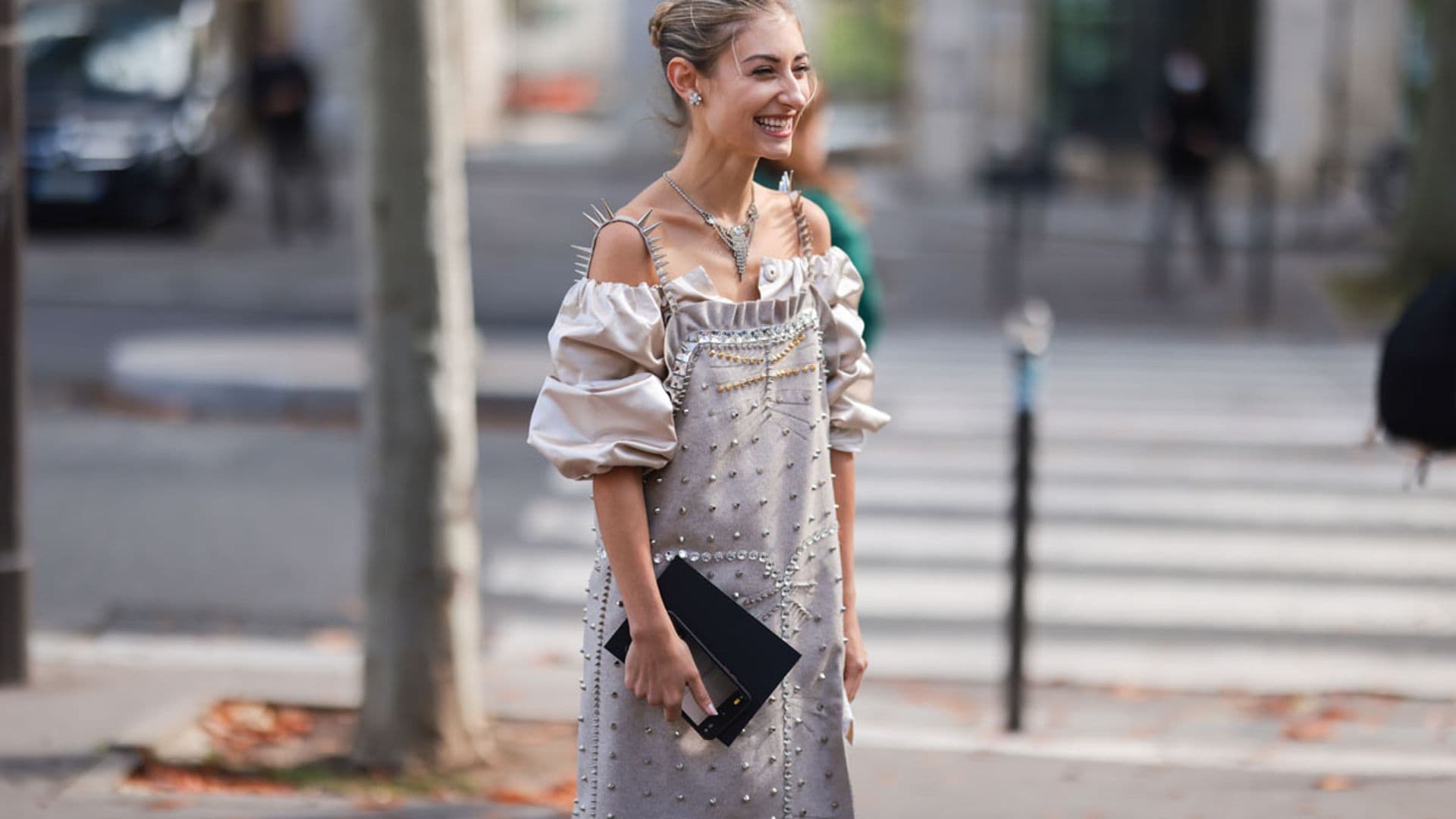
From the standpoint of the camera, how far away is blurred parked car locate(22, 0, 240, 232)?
1881 cm

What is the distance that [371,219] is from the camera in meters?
5.25

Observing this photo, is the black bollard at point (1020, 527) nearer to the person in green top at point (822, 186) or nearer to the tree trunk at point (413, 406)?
the person in green top at point (822, 186)

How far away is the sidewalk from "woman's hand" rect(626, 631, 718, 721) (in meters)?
1.80

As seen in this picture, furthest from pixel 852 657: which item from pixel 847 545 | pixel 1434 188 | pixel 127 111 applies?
pixel 127 111

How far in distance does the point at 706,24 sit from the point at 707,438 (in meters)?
0.65

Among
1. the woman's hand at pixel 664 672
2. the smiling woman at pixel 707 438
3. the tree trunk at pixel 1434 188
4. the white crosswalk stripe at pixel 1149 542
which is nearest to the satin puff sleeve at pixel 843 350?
the smiling woman at pixel 707 438

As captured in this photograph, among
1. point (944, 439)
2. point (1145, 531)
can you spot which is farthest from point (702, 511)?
point (944, 439)

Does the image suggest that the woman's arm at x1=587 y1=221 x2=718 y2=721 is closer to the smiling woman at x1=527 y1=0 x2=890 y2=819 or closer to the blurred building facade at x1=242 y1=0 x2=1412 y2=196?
the smiling woman at x1=527 y1=0 x2=890 y2=819

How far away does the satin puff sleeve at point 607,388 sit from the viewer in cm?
302

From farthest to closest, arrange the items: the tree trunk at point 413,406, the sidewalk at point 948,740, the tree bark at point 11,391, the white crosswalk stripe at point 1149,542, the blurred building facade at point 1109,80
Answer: the blurred building facade at point 1109,80
the white crosswalk stripe at point 1149,542
the tree bark at point 11,391
the tree trunk at point 413,406
the sidewalk at point 948,740

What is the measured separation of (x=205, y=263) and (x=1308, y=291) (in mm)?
9547

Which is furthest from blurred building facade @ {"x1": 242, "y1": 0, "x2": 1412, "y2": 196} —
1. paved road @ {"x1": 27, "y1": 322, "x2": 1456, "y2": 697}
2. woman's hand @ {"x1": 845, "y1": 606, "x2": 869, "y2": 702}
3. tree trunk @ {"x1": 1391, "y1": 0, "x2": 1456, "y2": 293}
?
woman's hand @ {"x1": 845, "y1": 606, "x2": 869, "y2": 702}

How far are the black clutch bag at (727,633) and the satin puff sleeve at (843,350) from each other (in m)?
0.40

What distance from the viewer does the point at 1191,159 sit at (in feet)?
57.5
